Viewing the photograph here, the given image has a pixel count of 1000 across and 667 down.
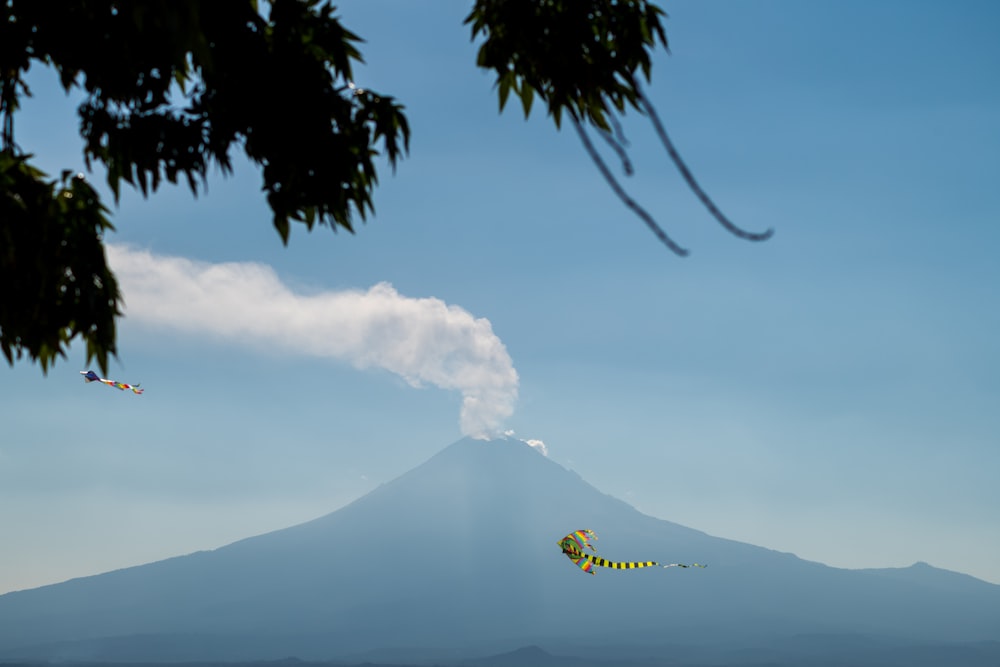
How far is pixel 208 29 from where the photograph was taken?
1027 centimetres

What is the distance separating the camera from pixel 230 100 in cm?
1074

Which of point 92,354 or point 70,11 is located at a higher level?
point 70,11

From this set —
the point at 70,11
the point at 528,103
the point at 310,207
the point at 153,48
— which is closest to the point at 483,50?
the point at 528,103

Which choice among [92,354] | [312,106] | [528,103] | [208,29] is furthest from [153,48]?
[528,103]

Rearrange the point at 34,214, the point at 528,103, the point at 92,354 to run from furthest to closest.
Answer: the point at 528,103, the point at 92,354, the point at 34,214

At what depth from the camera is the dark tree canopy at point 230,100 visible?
32.0ft

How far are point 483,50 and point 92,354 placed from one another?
490cm

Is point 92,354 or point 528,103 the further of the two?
point 528,103

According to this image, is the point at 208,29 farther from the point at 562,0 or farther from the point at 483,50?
the point at 562,0

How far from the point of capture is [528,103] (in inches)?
424

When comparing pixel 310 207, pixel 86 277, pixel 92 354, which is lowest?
pixel 92 354

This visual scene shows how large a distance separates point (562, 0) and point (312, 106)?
2767mm

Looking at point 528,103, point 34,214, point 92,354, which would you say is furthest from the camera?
point 528,103

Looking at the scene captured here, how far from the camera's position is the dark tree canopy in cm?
976
